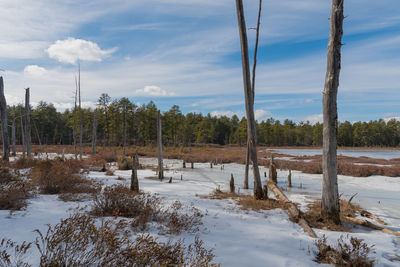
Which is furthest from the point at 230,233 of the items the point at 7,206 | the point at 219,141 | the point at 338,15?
the point at 219,141

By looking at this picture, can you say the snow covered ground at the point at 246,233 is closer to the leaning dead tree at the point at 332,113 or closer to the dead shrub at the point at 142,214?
the dead shrub at the point at 142,214

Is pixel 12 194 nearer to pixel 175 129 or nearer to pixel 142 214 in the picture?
pixel 142 214

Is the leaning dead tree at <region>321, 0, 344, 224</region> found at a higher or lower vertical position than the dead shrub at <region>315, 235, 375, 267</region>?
higher

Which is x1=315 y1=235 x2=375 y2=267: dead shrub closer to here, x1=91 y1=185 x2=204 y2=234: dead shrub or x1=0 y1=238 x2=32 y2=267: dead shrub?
x1=91 y1=185 x2=204 y2=234: dead shrub

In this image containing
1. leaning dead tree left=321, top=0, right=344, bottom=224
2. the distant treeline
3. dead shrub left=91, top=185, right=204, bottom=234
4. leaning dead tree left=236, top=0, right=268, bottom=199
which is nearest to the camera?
dead shrub left=91, top=185, right=204, bottom=234

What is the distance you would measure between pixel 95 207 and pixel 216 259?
10.8ft

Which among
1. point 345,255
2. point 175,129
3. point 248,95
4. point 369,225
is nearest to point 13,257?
point 345,255

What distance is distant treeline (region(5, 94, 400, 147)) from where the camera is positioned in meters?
50.4

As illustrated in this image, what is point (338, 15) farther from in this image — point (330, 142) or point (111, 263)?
point (111, 263)

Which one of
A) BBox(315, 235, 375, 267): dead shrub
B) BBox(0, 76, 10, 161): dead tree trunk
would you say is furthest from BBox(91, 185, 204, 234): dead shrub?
BBox(0, 76, 10, 161): dead tree trunk

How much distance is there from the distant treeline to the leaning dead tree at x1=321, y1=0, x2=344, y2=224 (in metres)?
40.5

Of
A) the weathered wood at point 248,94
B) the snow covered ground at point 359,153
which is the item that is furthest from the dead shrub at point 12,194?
the snow covered ground at point 359,153

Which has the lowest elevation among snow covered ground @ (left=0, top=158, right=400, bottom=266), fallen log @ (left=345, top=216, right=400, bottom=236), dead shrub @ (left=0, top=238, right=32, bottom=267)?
fallen log @ (left=345, top=216, right=400, bottom=236)

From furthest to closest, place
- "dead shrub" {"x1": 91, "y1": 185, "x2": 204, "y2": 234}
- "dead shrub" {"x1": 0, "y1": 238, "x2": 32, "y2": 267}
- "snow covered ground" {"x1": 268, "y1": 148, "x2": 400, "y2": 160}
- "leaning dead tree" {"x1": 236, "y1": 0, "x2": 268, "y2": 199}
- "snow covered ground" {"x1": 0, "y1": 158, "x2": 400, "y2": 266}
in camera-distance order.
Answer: "snow covered ground" {"x1": 268, "y1": 148, "x2": 400, "y2": 160}, "leaning dead tree" {"x1": 236, "y1": 0, "x2": 268, "y2": 199}, "dead shrub" {"x1": 91, "y1": 185, "x2": 204, "y2": 234}, "snow covered ground" {"x1": 0, "y1": 158, "x2": 400, "y2": 266}, "dead shrub" {"x1": 0, "y1": 238, "x2": 32, "y2": 267}
